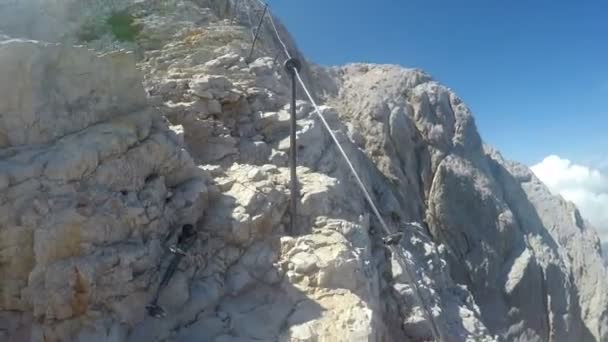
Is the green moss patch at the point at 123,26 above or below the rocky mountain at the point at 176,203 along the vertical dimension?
above

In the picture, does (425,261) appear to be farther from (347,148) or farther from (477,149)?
(477,149)

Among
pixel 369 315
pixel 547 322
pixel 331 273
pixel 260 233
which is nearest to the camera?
pixel 369 315

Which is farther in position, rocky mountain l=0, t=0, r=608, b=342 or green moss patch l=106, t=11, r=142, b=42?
green moss patch l=106, t=11, r=142, b=42

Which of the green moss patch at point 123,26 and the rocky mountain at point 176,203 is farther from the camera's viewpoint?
the green moss patch at point 123,26

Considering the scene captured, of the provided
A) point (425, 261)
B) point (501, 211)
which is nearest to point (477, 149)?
point (501, 211)

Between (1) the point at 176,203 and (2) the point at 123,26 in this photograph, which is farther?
(2) the point at 123,26

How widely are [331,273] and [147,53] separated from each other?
387 inches

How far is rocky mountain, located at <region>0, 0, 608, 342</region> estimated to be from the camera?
6051 mm

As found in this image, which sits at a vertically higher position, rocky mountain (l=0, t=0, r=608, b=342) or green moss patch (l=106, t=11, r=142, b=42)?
green moss patch (l=106, t=11, r=142, b=42)

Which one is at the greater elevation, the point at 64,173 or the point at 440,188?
the point at 440,188

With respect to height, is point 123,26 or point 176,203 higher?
point 123,26

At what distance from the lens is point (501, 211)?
21.0m

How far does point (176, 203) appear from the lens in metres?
7.61

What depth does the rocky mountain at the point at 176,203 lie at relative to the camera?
6051 mm
